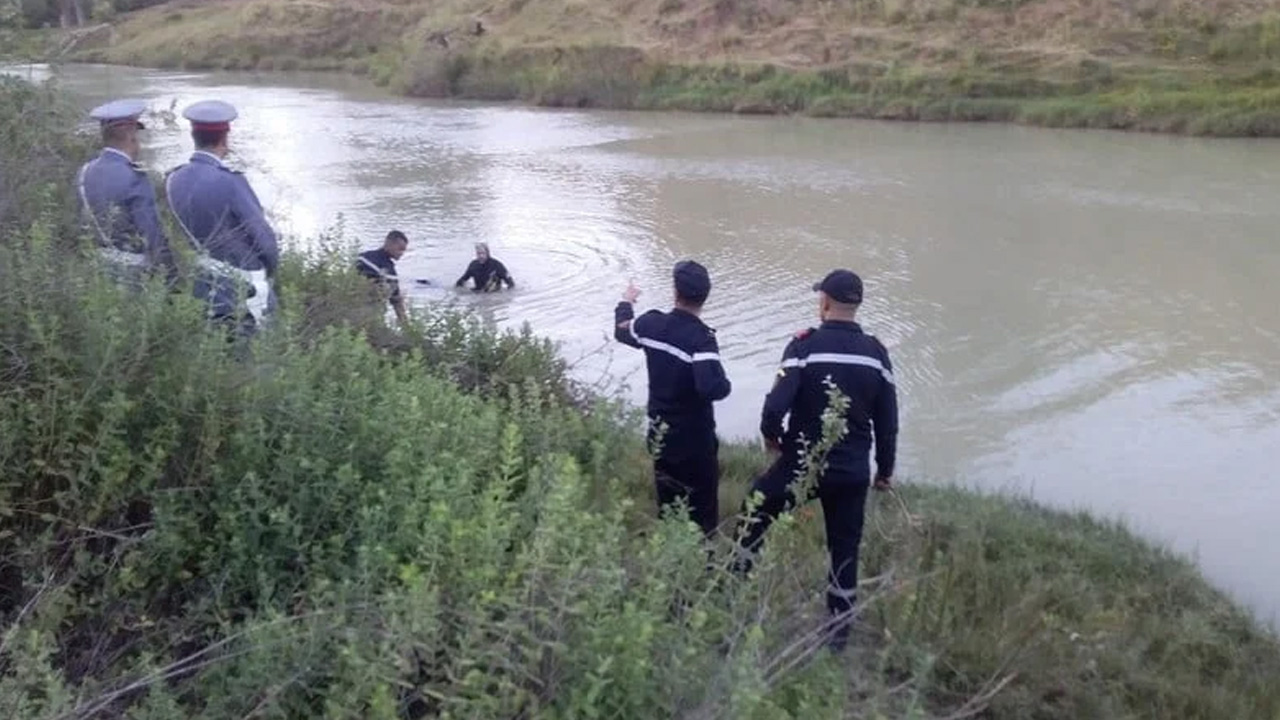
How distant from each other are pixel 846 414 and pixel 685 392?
0.78 m

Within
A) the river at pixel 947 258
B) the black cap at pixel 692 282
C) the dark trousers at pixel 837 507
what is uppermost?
the black cap at pixel 692 282

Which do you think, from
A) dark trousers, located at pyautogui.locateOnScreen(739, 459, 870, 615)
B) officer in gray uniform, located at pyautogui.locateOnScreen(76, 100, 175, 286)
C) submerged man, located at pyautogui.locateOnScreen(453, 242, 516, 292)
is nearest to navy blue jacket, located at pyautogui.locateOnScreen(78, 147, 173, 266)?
officer in gray uniform, located at pyautogui.locateOnScreen(76, 100, 175, 286)

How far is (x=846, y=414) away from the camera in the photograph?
5.95 meters

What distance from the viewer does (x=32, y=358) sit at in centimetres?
431

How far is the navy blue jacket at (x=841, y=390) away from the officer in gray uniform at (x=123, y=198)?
265 cm

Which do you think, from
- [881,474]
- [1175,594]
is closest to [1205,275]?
[1175,594]

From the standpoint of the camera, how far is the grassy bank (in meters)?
3.41

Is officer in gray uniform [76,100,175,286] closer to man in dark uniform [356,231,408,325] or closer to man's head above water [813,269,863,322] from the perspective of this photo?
man in dark uniform [356,231,408,325]

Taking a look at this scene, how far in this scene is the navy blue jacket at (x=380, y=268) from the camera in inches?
386

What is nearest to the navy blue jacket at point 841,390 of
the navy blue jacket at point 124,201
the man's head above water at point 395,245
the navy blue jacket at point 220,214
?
the navy blue jacket at point 220,214

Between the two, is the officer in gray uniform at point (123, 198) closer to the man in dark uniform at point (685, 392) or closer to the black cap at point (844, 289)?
the man in dark uniform at point (685, 392)

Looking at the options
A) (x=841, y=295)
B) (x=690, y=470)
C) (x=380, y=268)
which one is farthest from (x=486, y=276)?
(x=841, y=295)

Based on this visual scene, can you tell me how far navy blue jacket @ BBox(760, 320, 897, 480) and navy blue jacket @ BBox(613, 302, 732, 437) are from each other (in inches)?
12.7

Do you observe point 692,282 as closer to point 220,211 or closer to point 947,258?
point 220,211
